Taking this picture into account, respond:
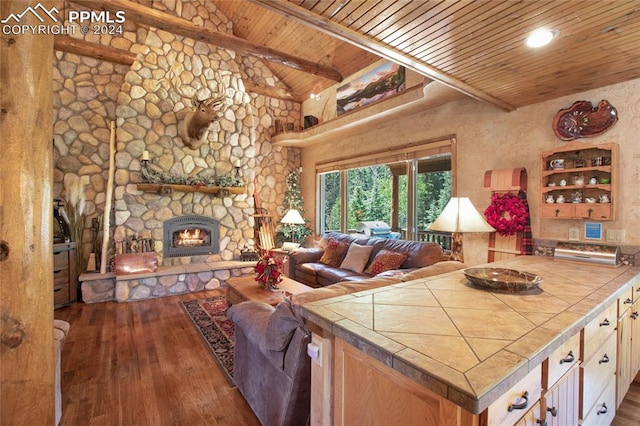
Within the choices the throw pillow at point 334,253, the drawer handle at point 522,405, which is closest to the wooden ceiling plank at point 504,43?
the drawer handle at point 522,405

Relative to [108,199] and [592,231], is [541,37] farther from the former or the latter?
[108,199]

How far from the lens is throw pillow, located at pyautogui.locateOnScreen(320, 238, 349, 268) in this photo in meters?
4.68

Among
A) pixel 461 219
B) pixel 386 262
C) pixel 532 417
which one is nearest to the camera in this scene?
pixel 532 417

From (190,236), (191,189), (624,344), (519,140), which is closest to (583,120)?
(519,140)

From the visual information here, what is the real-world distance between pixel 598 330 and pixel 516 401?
100cm

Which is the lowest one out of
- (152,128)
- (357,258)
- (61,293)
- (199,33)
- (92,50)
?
(61,293)

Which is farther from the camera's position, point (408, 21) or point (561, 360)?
point (408, 21)

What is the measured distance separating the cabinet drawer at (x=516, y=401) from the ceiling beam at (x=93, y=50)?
244 inches

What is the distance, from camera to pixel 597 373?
1.60 meters

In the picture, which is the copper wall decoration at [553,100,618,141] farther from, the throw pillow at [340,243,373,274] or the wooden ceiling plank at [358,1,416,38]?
the throw pillow at [340,243,373,274]

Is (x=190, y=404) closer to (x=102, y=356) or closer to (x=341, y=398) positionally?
(x=102, y=356)

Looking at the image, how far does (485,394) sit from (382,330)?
418 mm

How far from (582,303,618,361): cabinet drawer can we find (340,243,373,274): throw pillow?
2.66 m

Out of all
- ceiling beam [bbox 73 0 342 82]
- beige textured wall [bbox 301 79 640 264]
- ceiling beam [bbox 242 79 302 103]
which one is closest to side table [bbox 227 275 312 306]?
beige textured wall [bbox 301 79 640 264]
